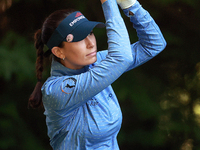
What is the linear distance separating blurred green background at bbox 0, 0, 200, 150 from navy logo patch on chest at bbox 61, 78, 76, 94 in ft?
3.63

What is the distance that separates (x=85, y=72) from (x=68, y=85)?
74 millimetres

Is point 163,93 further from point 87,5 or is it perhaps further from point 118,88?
point 87,5

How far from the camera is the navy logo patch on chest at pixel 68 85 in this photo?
0.90 metres

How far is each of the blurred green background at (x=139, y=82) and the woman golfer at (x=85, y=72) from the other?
2.97ft

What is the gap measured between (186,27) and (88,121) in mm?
1195

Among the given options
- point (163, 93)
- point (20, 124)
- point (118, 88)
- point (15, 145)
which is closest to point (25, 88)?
point (20, 124)

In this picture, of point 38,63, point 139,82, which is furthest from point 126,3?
point 139,82

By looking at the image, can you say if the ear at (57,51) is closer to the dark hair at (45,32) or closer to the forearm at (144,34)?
the dark hair at (45,32)

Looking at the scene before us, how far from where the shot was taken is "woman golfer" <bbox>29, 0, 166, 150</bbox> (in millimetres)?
864

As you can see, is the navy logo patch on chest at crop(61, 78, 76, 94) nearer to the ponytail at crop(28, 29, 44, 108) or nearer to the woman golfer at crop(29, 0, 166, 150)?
the woman golfer at crop(29, 0, 166, 150)

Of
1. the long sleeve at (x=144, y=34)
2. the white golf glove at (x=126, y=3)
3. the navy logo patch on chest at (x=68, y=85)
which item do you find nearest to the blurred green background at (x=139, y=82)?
the long sleeve at (x=144, y=34)

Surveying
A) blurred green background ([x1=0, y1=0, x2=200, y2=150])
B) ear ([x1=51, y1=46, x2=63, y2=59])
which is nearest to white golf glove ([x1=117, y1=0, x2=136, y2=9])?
ear ([x1=51, y1=46, x2=63, y2=59])

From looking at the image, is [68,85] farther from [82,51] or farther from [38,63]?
[38,63]

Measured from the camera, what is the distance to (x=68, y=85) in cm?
91
